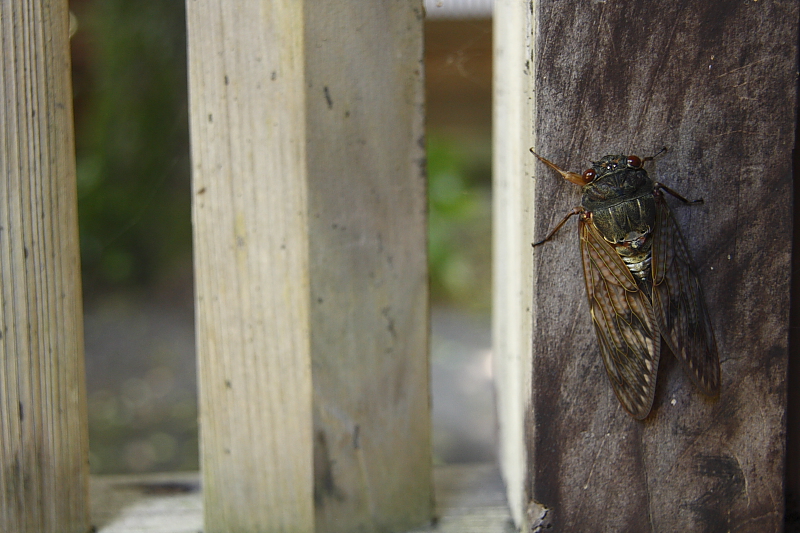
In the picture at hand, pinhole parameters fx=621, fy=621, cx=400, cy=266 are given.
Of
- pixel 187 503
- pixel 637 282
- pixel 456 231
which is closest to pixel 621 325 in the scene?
pixel 637 282

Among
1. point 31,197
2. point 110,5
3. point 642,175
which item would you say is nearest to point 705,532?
point 642,175

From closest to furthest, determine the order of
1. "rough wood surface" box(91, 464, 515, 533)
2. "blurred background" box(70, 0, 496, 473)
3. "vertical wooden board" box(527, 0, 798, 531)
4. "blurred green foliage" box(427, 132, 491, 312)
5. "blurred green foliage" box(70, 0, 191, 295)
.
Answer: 1. "vertical wooden board" box(527, 0, 798, 531)
2. "rough wood surface" box(91, 464, 515, 533)
3. "blurred background" box(70, 0, 496, 473)
4. "blurred green foliage" box(70, 0, 191, 295)
5. "blurred green foliage" box(427, 132, 491, 312)

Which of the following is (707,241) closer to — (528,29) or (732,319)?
(732,319)

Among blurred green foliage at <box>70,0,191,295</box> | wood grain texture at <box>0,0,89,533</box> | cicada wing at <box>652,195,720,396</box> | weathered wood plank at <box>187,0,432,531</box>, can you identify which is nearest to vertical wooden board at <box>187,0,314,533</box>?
weathered wood plank at <box>187,0,432,531</box>

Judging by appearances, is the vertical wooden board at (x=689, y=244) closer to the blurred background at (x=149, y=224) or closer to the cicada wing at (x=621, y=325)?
the cicada wing at (x=621, y=325)

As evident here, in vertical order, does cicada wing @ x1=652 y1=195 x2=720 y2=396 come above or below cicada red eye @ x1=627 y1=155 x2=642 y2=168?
below

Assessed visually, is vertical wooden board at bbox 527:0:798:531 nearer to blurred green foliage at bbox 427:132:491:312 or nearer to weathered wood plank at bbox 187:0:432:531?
weathered wood plank at bbox 187:0:432:531
